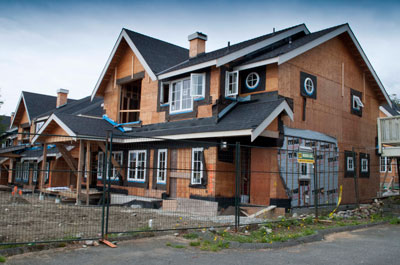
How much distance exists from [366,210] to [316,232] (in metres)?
5.21

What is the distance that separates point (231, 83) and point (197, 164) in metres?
3.69

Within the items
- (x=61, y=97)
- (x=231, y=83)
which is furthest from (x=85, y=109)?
(x=231, y=83)

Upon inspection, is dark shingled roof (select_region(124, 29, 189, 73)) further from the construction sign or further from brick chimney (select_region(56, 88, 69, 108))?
brick chimney (select_region(56, 88, 69, 108))

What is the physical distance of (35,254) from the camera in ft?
22.2

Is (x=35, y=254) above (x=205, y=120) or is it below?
below

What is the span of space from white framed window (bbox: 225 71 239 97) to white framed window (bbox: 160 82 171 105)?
3.48m

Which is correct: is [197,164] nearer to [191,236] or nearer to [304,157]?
[304,157]

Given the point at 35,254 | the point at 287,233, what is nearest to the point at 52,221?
the point at 35,254

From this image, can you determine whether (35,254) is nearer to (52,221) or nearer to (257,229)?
(52,221)

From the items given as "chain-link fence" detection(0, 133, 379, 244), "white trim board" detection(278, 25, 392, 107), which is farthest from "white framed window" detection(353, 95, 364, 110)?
"chain-link fence" detection(0, 133, 379, 244)

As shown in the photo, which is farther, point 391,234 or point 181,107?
point 181,107

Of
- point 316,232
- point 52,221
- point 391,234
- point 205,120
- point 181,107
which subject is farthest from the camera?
point 181,107

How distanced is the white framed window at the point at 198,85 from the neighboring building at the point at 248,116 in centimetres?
4

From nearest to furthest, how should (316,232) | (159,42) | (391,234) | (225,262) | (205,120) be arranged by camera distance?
(225,262), (316,232), (391,234), (205,120), (159,42)
